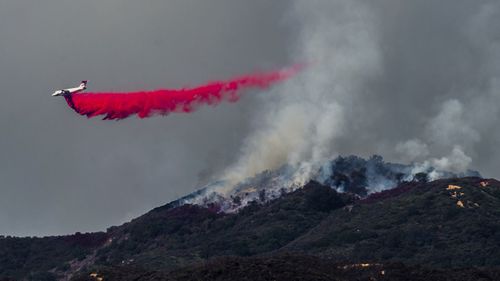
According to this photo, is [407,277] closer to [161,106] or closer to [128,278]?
[128,278]

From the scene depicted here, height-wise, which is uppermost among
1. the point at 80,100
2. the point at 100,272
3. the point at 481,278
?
the point at 80,100

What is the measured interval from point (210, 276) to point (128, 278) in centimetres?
1450

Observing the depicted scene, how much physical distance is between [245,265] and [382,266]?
77.9 feet

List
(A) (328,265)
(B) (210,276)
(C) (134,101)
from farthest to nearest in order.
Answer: (C) (134,101) → (A) (328,265) → (B) (210,276)

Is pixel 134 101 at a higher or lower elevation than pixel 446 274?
higher

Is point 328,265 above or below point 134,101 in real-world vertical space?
below

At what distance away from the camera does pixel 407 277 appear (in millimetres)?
166500

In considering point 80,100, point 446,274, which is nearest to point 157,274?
point 80,100

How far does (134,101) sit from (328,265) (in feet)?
145

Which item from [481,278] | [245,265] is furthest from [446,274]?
[245,265]

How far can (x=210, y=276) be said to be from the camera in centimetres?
16038

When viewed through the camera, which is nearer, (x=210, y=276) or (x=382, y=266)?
(x=210, y=276)

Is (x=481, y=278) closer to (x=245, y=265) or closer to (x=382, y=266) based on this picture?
(x=382, y=266)

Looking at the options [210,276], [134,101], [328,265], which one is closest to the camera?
[210,276]
